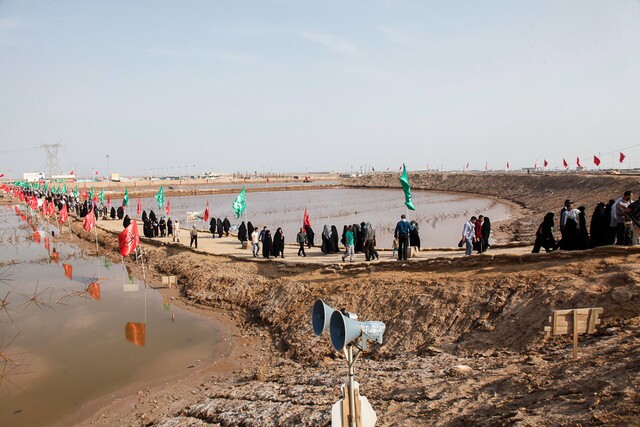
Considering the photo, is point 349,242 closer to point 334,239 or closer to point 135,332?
point 334,239

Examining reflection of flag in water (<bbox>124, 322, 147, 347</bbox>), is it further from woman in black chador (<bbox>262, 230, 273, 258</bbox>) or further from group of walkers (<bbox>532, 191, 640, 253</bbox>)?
group of walkers (<bbox>532, 191, 640, 253</bbox>)

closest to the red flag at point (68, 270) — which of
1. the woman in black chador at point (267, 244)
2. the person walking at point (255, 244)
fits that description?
the person walking at point (255, 244)

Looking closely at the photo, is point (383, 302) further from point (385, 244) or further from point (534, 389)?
point (385, 244)

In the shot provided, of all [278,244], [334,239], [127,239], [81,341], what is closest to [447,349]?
[334,239]

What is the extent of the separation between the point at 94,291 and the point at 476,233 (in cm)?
1362

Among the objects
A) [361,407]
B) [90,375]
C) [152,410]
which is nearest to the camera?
[361,407]

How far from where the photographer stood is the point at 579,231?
11.3 metres

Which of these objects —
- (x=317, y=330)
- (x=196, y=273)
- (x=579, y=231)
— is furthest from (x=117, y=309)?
(x=579, y=231)

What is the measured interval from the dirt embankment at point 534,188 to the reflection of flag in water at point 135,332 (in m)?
17.9

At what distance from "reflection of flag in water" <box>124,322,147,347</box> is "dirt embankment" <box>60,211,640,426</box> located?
230 cm

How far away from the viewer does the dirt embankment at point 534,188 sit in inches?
1262

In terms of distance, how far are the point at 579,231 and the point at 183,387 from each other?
32.2 ft

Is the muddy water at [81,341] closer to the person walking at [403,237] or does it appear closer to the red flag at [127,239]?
the red flag at [127,239]

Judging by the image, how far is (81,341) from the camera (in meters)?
12.4
